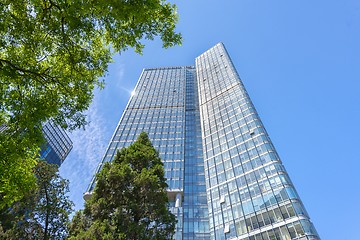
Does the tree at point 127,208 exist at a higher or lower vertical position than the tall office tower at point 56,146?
lower

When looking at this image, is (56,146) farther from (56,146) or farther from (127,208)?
(127,208)

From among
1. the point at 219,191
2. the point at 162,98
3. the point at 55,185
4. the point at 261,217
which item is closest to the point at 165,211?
the point at 55,185

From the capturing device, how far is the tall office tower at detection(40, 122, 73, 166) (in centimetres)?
6644

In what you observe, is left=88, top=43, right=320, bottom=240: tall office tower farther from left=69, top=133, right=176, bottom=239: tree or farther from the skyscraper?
left=69, top=133, right=176, bottom=239: tree

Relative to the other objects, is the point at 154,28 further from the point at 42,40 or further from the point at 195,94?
the point at 195,94

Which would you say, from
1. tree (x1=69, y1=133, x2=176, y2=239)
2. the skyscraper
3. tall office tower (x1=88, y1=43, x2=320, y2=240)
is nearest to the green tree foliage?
tree (x1=69, y1=133, x2=176, y2=239)

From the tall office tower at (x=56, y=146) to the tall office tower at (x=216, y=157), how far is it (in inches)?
581

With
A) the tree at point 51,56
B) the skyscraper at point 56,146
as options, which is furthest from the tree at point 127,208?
the skyscraper at point 56,146

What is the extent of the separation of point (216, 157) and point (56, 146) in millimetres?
43153

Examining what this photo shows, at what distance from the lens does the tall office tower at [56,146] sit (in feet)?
218

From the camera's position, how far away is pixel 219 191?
47.1 m

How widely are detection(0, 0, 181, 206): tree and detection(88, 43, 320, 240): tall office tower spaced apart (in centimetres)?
3280

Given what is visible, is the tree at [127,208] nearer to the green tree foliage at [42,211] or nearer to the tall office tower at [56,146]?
the green tree foliage at [42,211]

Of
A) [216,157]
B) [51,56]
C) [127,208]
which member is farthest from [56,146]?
[51,56]
